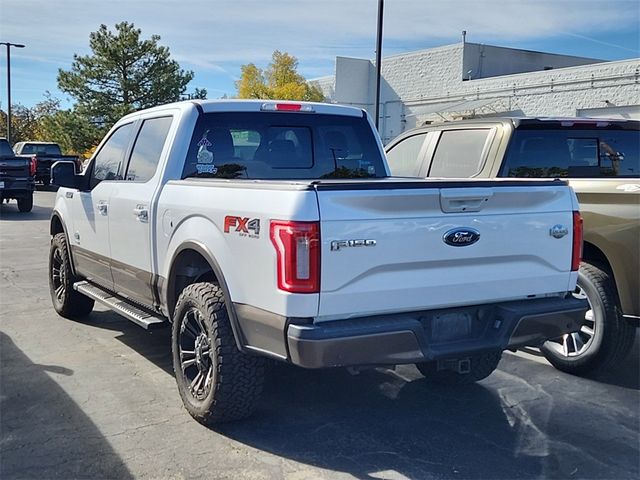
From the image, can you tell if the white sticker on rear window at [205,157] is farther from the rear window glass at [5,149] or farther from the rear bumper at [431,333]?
the rear window glass at [5,149]

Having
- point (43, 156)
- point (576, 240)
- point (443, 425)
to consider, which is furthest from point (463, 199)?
point (43, 156)

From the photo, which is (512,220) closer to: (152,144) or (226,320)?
(226,320)

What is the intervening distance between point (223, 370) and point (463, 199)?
5.48 feet

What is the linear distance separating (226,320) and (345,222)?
104cm

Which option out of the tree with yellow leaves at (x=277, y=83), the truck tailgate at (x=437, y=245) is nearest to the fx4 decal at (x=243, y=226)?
the truck tailgate at (x=437, y=245)

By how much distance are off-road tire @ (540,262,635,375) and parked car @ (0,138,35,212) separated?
15.7 meters

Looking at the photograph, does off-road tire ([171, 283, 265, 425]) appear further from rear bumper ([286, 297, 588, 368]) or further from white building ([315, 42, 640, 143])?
white building ([315, 42, 640, 143])

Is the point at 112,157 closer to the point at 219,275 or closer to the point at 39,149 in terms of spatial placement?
the point at 219,275

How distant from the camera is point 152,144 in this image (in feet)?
16.6

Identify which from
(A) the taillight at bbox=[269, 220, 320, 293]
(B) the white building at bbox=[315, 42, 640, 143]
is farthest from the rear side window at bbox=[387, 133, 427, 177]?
(B) the white building at bbox=[315, 42, 640, 143]

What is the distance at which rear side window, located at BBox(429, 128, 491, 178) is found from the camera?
19.3 ft

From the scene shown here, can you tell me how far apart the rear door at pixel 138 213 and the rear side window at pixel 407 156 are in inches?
107

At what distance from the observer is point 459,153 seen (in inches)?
241

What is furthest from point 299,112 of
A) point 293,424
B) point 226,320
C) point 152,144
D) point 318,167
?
point 293,424
